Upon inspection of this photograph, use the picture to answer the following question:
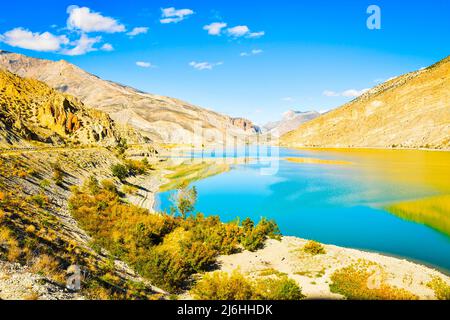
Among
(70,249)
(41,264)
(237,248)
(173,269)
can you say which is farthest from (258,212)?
(41,264)

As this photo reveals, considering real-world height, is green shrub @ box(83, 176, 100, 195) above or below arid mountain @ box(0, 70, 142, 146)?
below

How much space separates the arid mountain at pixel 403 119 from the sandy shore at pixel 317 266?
116 metres

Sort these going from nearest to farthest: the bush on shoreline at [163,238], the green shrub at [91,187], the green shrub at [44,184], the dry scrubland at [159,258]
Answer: the dry scrubland at [159,258] → the bush on shoreline at [163,238] → the green shrub at [44,184] → the green shrub at [91,187]

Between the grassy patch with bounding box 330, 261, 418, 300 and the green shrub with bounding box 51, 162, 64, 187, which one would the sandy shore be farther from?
the green shrub with bounding box 51, 162, 64, 187

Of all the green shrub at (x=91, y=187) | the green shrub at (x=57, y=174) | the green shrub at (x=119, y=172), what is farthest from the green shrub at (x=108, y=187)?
the green shrub at (x=119, y=172)

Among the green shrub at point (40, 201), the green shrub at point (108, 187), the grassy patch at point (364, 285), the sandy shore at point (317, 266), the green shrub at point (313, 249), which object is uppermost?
the green shrub at point (40, 201)

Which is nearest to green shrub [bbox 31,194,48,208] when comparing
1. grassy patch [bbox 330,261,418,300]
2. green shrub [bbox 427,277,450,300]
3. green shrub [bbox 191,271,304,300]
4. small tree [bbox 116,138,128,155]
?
green shrub [bbox 191,271,304,300]

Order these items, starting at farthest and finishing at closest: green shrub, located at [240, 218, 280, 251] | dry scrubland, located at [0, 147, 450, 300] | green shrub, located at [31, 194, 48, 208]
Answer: green shrub, located at [31, 194, 48, 208] < green shrub, located at [240, 218, 280, 251] < dry scrubland, located at [0, 147, 450, 300]

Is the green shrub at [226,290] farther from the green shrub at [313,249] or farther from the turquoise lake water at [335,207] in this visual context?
the turquoise lake water at [335,207]

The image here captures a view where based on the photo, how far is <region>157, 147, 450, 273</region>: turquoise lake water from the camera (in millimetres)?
22578

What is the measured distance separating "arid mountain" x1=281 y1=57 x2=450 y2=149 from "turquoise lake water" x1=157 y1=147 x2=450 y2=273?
80.0 m

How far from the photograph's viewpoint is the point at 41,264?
1185 centimetres

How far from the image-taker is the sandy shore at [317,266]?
14602 mm
